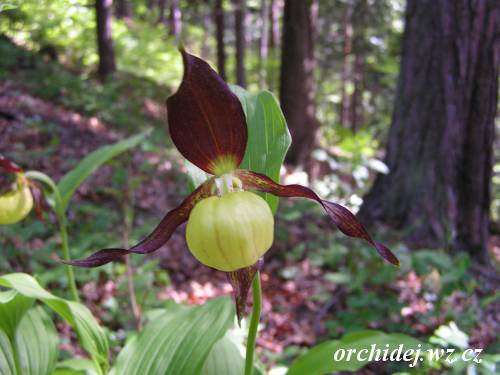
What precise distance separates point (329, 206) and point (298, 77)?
6.18 metres

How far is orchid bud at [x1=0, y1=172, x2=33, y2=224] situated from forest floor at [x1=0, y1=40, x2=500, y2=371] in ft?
1.56

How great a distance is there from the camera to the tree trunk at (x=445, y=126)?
8.84 feet

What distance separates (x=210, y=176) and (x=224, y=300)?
62 centimetres

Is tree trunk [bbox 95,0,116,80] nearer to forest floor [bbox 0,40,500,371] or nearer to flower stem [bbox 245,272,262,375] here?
forest floor [bbox 0,40,500,371]

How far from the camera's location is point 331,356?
3.67 feet

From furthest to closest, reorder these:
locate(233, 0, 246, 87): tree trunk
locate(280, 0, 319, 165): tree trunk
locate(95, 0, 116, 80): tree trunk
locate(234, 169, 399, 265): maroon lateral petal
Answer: locate(233, 0, 246, 87): tree trunk < locate(95, 0, 116, 80): tree trunk < locate(280, 0, 319, 165): tree trunk < locate(234, 169, 399, 265): maroon lateral petal

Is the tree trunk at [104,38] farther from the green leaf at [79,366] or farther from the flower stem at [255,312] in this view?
the flower stem at [255,312]

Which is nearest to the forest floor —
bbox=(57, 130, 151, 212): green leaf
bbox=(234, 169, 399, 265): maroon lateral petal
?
bbox=(57, 130, 151, 212): green leaf

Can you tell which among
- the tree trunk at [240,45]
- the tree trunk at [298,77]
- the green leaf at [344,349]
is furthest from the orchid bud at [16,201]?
the tree trunk at [240,45]

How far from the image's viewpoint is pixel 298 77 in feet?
22.3

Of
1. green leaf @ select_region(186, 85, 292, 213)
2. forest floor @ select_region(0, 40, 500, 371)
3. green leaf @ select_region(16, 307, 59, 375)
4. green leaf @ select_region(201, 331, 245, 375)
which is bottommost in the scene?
forest floor @ select_region(0, 40, 500, 371)

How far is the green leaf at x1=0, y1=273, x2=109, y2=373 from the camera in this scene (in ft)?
3.19

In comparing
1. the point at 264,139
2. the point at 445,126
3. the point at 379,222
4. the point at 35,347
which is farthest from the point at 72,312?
the point at 445,126

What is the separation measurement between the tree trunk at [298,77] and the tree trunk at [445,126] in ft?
11.8
